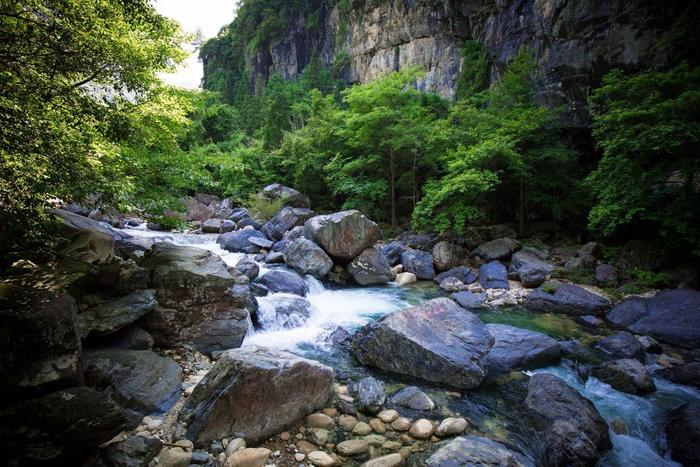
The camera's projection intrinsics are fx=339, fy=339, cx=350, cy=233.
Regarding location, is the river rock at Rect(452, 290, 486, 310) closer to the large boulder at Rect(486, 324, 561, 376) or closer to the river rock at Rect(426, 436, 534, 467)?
the large boulder at Rect(486, 324, 561, 376)

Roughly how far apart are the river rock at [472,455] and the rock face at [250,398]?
1.81 meters

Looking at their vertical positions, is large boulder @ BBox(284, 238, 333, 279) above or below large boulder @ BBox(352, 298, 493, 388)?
above

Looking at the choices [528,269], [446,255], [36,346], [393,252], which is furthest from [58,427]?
[528,269]

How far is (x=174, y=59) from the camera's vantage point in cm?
712

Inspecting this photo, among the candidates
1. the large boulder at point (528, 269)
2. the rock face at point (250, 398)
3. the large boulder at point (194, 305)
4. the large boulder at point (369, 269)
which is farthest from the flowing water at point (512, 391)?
the large boulder at point (369, 269)

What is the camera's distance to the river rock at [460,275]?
12.4 meters

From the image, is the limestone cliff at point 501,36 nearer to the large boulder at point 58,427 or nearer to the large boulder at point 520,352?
the large boulder at point 520,352

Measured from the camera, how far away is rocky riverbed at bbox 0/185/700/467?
3.67 meters

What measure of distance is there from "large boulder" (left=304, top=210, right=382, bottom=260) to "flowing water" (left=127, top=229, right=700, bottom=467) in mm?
2656

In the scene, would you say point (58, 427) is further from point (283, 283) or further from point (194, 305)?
point (283, 283)

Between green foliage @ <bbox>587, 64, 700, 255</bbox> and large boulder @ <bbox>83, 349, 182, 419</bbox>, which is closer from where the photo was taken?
large boulder @ <bbox>83, 349, 182, 419</bbox>

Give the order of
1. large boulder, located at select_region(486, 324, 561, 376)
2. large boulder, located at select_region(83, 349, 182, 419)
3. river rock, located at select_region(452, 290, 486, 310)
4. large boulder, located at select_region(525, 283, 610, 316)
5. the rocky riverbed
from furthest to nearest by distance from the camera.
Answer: river rock, located at select_region(452, 290, 486, 310)
large boulder, located at select_region(525, 283, 610, 316)
large boulder, located at select_region(486, 324, 561, 376)
large boulder, located at select_region(83, 349, 182, 419)
the rocky riverbed

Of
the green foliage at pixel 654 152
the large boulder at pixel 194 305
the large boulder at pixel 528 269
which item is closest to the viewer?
the large boulder at pixel 194 305

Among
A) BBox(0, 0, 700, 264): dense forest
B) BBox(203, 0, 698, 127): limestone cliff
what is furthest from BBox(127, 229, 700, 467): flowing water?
BBox(203, 0, 698, 127): limestone cliff
